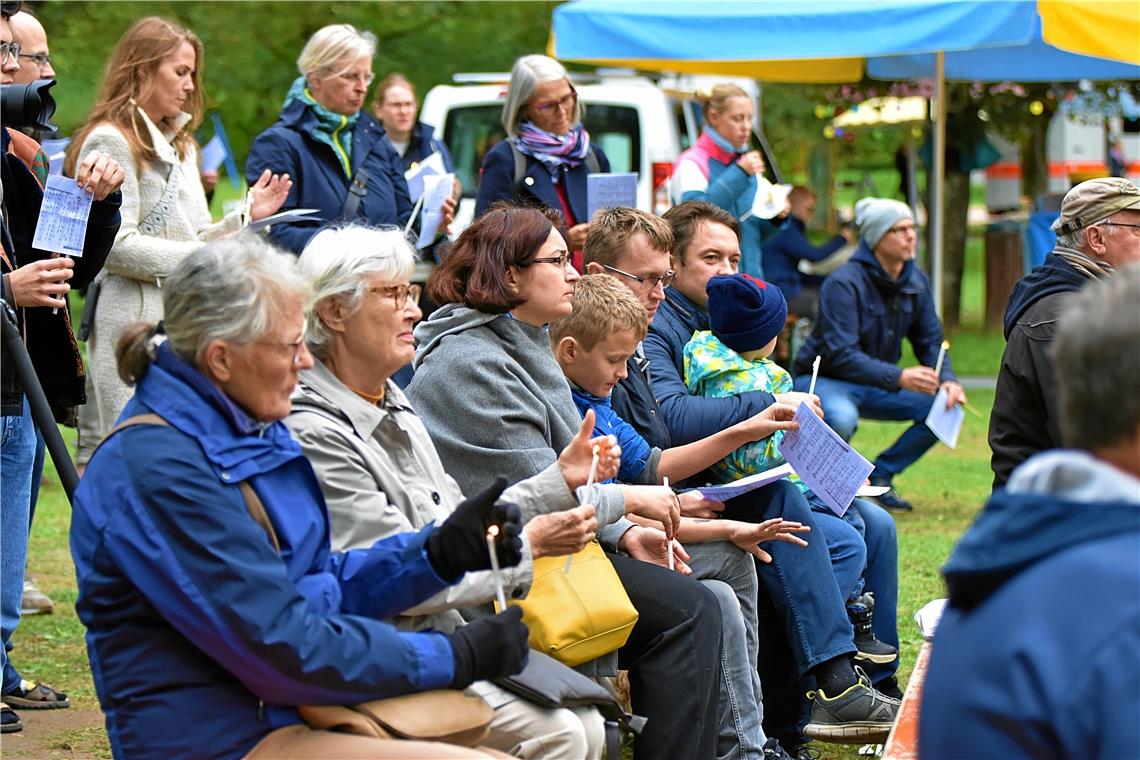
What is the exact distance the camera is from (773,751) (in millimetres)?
4309

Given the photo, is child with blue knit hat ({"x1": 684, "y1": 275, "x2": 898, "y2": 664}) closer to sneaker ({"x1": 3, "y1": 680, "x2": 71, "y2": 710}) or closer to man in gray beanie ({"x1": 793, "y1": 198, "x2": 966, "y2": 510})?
sneaker ({"x1": 3, "y1": 680, "x2": 71, "y2": 710})

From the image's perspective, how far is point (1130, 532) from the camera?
5.93 ft

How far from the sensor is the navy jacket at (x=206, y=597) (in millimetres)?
2574

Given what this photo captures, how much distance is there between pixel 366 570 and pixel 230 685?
39 cm

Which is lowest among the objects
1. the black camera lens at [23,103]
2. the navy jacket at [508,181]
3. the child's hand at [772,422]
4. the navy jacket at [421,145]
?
the child's hand at [772,422]

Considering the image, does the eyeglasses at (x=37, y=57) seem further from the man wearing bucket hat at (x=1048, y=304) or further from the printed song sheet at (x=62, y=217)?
the man wearing bucket hat at (x=1048, y=304)

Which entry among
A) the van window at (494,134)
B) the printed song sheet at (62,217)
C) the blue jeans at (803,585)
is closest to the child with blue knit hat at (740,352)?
the blue jeans at (803,585)

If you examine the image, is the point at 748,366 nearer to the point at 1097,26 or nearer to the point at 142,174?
the point at 142,174

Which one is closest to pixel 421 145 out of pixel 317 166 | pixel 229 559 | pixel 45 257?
pixel 317 166

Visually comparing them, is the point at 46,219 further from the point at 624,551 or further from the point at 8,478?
the point at 624,551

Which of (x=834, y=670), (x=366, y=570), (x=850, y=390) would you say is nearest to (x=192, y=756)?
(x=366, y=570)

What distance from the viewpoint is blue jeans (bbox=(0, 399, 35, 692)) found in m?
4.52

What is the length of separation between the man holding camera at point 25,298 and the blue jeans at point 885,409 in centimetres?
454

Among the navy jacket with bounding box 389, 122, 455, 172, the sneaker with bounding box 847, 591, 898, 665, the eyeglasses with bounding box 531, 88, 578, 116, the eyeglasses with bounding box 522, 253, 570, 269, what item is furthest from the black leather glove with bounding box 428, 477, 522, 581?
the navy jacket with bounding box 389, 122, 455, 172
